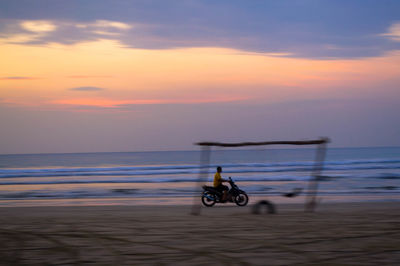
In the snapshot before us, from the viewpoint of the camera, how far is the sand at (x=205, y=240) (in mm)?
5609

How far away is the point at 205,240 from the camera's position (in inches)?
270

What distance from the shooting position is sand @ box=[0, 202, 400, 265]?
561 centimetres

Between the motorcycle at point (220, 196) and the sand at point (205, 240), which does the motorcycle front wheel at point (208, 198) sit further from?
the sand at point (205, 240)

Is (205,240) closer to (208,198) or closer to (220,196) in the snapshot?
(220,196)

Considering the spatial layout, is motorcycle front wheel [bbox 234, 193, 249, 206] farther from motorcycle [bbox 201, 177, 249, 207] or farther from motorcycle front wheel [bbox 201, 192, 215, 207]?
motorcycle front wheel [bbox 201, 192, 215, 207]

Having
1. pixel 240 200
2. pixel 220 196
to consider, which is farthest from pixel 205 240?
pixel 240 200

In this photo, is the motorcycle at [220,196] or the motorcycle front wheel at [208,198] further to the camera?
the motorcycle front wheel at [208,198]

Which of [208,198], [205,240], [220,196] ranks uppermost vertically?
[220,196]

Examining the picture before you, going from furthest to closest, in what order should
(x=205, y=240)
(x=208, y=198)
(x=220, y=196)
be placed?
1. (x=208, y=198)
2. (x=220, y=196)
3. (x=205, y=240)

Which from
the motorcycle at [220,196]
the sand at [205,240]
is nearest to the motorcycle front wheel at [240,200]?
the motorcycle at [220,196]

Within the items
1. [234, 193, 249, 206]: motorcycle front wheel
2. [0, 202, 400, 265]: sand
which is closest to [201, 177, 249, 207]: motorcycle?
[234, 193, 249, 206]: motorcycle front wheel

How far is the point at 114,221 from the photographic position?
29.7 feet

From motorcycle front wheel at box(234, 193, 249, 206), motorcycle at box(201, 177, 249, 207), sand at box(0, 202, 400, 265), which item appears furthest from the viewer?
motorcycle front wheel at box(234, 193, 249, 206)

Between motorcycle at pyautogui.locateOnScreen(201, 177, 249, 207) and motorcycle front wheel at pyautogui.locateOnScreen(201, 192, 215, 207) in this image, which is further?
motorcycle front wheel at pyautogui.locateOnScreen(201, 192, 215, 207)
